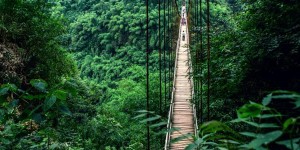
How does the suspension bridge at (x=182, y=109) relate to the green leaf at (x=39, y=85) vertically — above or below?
below

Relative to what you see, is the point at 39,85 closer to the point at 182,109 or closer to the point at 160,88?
the point at 160,88

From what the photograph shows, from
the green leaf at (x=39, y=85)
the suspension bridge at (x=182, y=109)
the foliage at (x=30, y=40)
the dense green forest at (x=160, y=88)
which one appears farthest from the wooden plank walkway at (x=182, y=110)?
the green leaf at (x=39, y=85)

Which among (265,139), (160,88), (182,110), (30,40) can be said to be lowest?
(182,110)

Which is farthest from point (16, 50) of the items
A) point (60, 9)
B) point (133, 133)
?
point (60, 9)

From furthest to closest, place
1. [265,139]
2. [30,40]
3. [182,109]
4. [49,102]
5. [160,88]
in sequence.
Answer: [182,109] → [30,40] → [160,88] → [49,102] → [265,139]

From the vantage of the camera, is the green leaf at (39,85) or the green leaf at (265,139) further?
the green leaf at (39,85)

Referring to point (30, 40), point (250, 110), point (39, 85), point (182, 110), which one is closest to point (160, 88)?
point (182, 110)

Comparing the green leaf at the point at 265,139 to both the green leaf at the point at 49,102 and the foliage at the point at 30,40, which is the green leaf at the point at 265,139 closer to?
the green leaf at the point at 49,102

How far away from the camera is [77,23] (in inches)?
1183

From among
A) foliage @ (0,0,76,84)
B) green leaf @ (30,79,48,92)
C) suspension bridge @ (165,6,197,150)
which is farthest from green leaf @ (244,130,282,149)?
foliage @ (0,0,76,84)

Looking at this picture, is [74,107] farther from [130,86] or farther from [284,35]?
[130,86]

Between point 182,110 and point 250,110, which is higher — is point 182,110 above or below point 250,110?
below

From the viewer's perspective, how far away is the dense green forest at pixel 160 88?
773 millimetres

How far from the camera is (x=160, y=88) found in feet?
20.1
